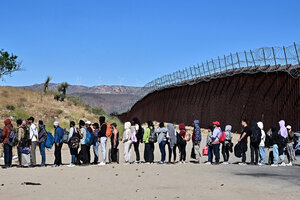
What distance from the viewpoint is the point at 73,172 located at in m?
14.2

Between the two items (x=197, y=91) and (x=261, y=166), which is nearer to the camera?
(x=261, y=166)

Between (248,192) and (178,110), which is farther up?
(178,110)

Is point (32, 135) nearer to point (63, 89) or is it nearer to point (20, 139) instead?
point (20, 139)

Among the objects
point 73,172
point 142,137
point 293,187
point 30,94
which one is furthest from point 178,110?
point 293,187

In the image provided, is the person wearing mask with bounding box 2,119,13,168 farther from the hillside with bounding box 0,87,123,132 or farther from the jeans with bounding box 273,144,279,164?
the hillside with bounding box 0,87,123,132

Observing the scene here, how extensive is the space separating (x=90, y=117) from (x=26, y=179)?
32.1m

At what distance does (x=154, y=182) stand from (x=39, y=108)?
32379 mm

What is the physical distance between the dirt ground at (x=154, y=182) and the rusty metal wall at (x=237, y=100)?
9.92 metres

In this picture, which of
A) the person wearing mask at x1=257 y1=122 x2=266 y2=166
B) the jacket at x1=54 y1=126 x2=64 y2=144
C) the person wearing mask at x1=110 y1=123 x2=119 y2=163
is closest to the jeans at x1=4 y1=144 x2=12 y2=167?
the jacket at x1=54 y1=126 x2=64 y2=144

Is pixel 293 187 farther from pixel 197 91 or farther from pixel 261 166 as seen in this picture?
pixel 197 91

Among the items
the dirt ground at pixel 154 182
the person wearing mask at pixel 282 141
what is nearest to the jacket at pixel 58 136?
the dirt ground at pixel 154 182

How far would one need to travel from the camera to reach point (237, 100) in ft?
104

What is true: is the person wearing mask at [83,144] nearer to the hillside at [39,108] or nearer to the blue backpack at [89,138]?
the blue backpack at [89,138]

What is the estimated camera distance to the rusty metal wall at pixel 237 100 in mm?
25375
